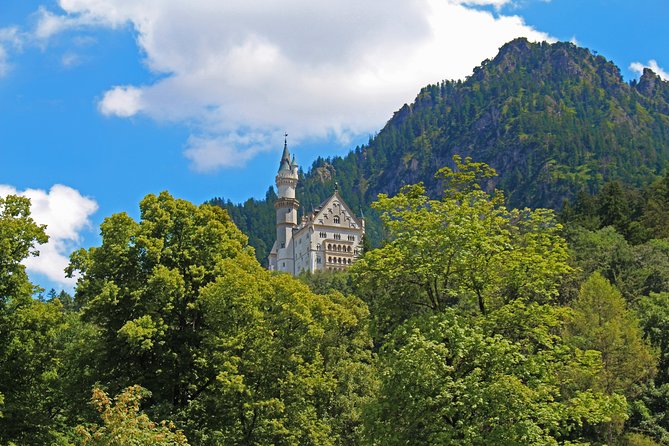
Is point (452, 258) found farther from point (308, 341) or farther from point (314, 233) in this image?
point (314, 233)

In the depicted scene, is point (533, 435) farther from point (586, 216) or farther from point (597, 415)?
point (586, 216)

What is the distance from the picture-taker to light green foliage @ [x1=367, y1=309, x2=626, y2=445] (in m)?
20.3

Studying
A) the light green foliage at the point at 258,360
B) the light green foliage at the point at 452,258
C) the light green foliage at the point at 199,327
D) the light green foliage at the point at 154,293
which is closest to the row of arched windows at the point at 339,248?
the light green foliage at the point at 258,360

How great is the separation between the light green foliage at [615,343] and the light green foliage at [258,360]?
15112 millimetres

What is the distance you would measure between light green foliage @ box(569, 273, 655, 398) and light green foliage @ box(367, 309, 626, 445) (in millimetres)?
17486

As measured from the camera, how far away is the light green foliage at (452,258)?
909 inches

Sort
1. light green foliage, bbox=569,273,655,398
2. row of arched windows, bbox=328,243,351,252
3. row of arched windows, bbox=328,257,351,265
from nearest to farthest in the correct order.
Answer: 1. light green foliage, bbox=569,273,655,398
2. row of arched windows, bbox=328,257,351,265
3. row of arched windows, bbox=328,243,351,252

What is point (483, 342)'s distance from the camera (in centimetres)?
2109

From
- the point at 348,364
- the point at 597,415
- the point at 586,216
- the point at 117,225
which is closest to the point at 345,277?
the point at 586,216

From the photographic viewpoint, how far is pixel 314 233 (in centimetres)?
15088

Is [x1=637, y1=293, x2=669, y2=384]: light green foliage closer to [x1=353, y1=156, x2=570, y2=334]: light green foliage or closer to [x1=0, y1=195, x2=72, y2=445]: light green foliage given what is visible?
[x1=353, y1=156, x2=570, y2=334]: light green foliage

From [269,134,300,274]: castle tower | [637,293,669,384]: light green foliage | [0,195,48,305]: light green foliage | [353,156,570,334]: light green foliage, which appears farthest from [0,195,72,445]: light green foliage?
[269,134,300,274]: castle tower

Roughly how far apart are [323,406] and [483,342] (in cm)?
2181

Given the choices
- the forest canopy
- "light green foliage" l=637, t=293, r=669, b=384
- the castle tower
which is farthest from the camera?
the castle tower
